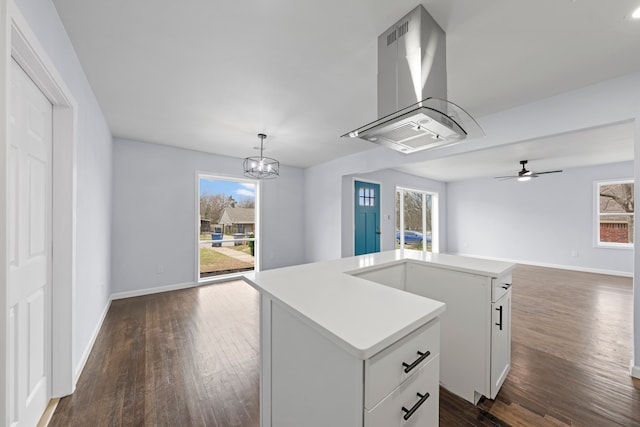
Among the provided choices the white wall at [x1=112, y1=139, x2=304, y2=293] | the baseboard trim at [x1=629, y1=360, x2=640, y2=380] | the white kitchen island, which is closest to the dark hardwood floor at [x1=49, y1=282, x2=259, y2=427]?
the white kitchen island

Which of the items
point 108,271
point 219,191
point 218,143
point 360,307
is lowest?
point 108,271

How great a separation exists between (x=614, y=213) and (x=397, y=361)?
761cm

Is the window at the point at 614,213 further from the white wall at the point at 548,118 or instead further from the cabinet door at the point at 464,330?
the cabinet door at the point at 464,330

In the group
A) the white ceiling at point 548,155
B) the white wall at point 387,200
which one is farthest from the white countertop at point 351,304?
the white wall at point 387,200

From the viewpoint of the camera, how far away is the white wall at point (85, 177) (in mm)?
1379

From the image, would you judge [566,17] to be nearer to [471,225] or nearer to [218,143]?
[218,143]

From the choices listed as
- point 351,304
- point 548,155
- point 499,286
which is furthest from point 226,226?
point 548,155

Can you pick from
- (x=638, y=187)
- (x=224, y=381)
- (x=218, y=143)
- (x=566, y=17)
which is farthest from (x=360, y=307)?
(x=218, y=143)

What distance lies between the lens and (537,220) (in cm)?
618

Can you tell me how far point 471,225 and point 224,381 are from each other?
7.75 m

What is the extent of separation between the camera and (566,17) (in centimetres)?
145

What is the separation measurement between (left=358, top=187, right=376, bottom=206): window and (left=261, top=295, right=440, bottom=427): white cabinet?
428 cm

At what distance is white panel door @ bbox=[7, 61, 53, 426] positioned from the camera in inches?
48.3

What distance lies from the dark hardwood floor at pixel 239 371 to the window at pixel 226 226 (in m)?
1.29
